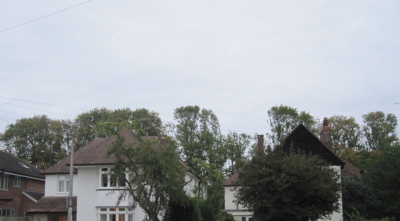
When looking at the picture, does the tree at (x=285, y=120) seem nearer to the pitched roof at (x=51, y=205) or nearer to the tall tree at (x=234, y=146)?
the tall tree at (x=234, y=146)

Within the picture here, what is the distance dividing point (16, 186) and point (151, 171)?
2088 centimetres

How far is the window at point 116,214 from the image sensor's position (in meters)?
35.9

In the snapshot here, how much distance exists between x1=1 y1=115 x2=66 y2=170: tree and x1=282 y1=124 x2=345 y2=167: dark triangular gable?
36.0 metres

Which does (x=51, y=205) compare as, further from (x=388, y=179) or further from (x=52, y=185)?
(x=388, y=179)

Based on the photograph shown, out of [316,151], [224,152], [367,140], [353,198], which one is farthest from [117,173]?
[367,140]

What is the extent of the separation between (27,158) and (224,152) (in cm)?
2733

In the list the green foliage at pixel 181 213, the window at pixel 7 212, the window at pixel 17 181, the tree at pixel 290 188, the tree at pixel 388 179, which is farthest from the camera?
the window at pixel 17 181

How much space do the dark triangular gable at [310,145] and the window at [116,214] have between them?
1382 cm

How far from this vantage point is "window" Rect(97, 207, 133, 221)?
3594 cm

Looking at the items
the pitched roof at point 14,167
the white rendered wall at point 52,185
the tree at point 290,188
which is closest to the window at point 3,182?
the pitched roof at point 14,167

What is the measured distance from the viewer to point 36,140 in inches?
2606

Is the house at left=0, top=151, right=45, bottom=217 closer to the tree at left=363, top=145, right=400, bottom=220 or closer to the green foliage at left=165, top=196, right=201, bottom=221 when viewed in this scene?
the green foliage at left=165, top=196, right=201, bottom=221

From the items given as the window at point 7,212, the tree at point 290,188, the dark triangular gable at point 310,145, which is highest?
the dark triangular gable at point 310,145

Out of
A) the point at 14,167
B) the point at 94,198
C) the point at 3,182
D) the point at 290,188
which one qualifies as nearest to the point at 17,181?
the point at 14,167
